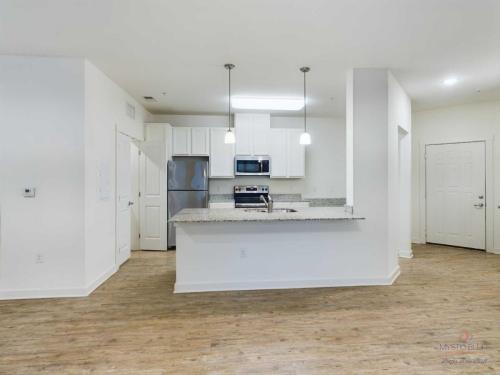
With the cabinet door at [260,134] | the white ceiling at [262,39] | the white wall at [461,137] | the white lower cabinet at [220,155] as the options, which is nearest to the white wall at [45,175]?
the white ceiling at [262,39]

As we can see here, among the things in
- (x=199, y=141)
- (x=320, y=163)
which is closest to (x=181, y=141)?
(x=199, y=141)

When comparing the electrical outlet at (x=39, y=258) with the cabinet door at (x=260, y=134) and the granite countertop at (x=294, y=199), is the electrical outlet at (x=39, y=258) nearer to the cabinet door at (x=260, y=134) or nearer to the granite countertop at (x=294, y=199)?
the granite countertop at (x=294, y=199)

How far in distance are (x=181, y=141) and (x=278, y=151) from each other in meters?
1.94

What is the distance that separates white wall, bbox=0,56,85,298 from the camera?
3.07 m

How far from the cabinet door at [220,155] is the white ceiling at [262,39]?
144 centimetres

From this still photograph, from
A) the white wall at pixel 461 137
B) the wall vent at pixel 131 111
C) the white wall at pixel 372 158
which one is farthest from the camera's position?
the white wall at pixel 461 137

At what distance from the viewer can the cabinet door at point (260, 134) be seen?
5.54 meters

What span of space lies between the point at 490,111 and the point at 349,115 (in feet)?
11.1

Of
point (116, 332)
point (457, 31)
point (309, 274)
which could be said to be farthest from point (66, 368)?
point (457, 31)

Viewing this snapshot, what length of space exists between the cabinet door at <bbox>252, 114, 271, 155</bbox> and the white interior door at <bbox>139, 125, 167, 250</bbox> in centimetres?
176

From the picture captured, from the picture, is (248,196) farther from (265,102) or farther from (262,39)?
(262,39)

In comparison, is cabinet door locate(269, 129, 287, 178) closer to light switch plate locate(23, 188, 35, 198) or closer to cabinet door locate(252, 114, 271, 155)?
cabinet door locate(252, 114, 271, 155)

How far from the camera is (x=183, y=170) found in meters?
5.28

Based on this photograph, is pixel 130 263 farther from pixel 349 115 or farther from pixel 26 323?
pixel 349 115
